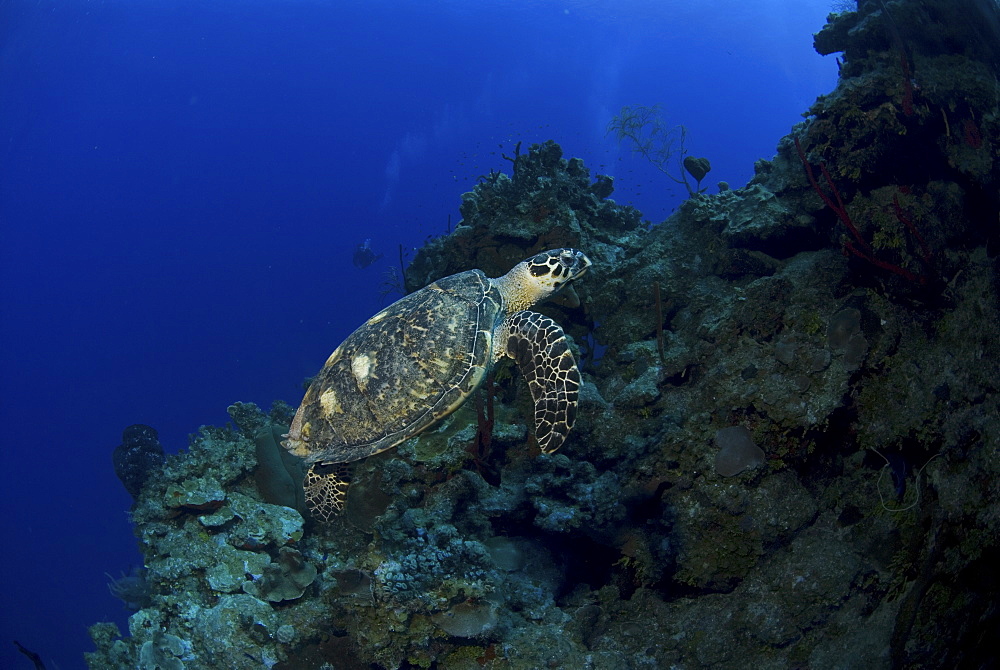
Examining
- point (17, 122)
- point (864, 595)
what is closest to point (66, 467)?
point (17, 122)

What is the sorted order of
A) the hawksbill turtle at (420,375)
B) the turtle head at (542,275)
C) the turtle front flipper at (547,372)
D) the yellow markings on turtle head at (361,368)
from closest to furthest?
the turtle front flipper at (547,372) < the hawksbill turtle at (420,375) < the yellow markings on turtle head at (361,368) < the turtle head at (542,275)

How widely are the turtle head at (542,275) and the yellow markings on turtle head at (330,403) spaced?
2.29 metres

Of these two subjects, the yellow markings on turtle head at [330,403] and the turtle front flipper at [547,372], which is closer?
the turtle front flipper at [547,372]

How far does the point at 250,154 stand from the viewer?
364 feet

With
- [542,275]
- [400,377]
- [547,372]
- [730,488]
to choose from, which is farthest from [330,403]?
[730,488]

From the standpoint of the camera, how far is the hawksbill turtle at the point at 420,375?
181 inches

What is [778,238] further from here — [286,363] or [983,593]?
[286,363]

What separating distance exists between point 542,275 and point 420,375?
6.47ft

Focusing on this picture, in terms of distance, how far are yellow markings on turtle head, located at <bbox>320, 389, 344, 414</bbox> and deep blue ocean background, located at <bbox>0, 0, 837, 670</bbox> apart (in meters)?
60.1

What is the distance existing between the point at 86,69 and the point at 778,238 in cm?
13975

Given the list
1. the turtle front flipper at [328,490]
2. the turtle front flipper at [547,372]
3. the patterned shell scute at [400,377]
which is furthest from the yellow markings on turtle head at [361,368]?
the turtle front flipper at [547,372]

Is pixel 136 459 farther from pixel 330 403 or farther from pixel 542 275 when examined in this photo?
pixel 542 275

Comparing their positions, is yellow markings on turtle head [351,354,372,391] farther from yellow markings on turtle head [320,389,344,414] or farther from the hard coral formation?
the hard coral formation

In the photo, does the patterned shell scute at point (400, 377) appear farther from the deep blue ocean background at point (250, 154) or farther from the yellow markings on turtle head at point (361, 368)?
the deep blue ocean background at point (250, 154)
